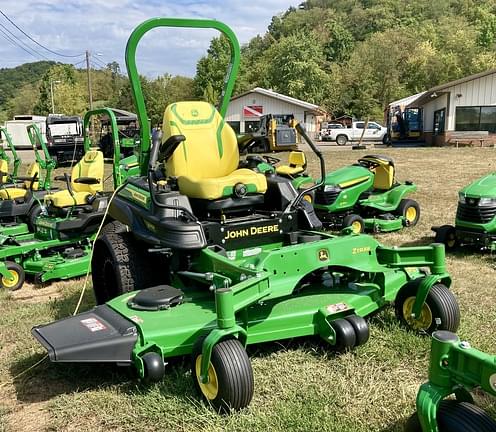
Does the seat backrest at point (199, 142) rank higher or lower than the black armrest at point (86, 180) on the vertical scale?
higher

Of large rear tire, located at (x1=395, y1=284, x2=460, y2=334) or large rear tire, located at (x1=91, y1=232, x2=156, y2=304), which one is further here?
large rear tire, located at (x1=91, y1=232, x2=156, y2=304)

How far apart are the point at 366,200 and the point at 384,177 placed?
65 centimetres

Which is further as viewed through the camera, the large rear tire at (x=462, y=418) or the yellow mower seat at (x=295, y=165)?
the yellow mower seat at (x=295, y=165)

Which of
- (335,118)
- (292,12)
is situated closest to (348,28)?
(292,12)

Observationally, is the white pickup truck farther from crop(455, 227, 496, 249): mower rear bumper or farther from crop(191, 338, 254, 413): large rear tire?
crop(191, 338, 254, 413): large rear tire

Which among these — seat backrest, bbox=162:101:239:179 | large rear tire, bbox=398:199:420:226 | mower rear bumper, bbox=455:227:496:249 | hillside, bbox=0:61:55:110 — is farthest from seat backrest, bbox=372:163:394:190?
hillside, bbox=0:61:55:110

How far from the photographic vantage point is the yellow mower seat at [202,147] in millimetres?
4715

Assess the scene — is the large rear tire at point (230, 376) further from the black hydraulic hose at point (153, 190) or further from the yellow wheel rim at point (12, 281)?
the yellow wheel rim at point (12, 281)

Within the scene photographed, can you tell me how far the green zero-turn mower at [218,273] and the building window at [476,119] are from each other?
2538 centimetres

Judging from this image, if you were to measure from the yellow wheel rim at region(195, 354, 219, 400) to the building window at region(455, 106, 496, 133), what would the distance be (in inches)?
1085

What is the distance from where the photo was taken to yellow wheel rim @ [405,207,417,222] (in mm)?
8312

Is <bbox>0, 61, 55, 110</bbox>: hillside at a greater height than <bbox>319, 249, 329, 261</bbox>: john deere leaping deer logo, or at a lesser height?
greater

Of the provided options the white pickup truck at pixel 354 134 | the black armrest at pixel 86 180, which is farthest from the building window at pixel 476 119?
the black armrest at pixel 86 180

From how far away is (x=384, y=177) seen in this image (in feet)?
28.8
